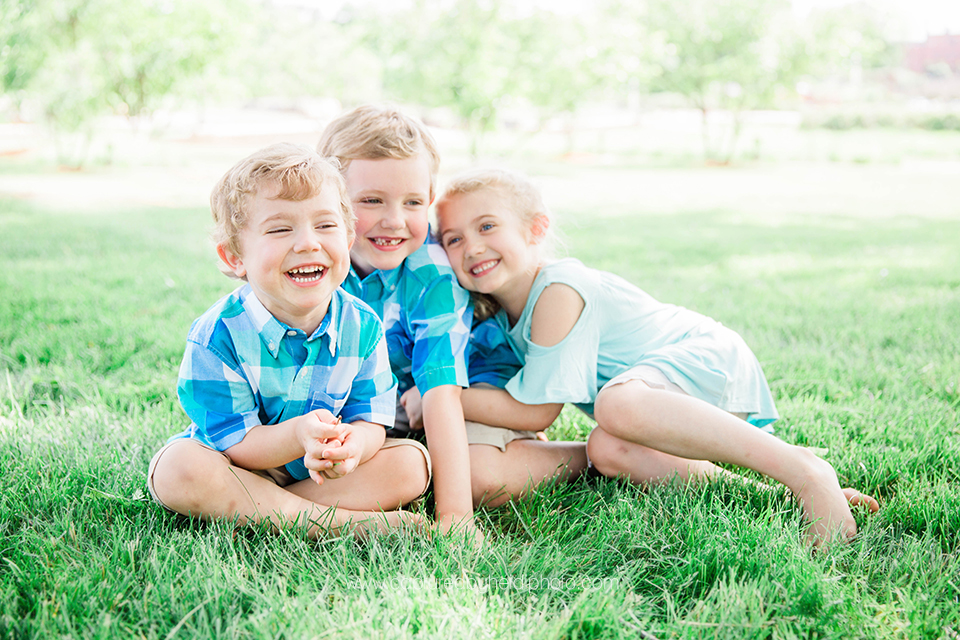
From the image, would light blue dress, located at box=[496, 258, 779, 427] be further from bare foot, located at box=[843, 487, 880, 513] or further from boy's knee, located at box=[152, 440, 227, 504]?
boy's knee, located at box=[152, 440, 227, 504]

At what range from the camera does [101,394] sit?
2711 millimetres

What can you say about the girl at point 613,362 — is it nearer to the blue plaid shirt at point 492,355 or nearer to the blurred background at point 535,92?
the blue plaid shirt at point 492,355

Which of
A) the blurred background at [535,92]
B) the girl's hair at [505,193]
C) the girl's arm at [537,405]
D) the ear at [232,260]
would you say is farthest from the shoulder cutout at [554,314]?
the blurred background at [535,92]

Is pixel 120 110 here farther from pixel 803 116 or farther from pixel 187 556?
pixel 803 116

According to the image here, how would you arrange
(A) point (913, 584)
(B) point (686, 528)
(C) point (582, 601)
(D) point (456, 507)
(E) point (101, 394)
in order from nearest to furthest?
(C) point (582, 601), (A) point (913, 584), (B) point (686, 528), (D) point (456, 507), (E) point (101, 394)

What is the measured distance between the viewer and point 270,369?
1.76m

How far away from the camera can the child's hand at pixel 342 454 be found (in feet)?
5.20

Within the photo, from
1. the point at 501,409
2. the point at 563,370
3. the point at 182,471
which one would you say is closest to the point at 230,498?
the point at 182,471

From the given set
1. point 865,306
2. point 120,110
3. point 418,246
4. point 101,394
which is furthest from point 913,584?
point 120,110

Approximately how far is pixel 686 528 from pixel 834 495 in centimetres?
42

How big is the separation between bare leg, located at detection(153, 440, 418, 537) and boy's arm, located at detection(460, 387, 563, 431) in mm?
441

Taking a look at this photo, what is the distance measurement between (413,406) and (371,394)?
0.30m

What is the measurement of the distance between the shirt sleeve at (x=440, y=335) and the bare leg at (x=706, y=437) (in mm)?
430

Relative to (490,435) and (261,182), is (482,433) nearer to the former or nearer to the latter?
(490,435)
